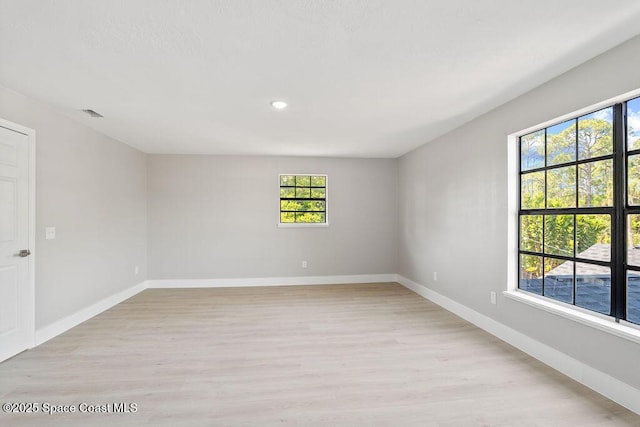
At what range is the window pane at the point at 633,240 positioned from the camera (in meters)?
2.12

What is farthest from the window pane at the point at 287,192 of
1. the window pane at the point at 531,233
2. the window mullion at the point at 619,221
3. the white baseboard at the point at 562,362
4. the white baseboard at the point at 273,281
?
the window mullion at the point at 619,221

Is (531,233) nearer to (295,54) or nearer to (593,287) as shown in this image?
(593,287)

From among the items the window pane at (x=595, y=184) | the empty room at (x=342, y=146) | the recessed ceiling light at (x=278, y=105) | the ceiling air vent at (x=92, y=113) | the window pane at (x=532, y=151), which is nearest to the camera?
the empty room at (x=342, y=146)

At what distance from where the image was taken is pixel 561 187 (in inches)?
108

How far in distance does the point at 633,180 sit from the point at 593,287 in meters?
0.86

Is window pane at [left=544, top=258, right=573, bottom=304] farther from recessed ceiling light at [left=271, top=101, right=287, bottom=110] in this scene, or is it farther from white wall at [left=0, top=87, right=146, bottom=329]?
white wall at [left=0, top=87, right=146, bottom=329]

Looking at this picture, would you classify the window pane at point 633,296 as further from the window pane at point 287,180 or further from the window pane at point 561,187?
the window pane at point 287,180

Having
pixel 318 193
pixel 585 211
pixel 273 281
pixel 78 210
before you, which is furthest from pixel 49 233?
pixel 585 211

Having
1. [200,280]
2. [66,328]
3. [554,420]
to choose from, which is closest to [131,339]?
[66,328]

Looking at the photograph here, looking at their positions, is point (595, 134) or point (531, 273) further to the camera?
point (531, 273)

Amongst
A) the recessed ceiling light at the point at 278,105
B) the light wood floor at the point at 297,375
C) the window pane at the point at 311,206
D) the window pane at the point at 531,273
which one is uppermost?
the recessed ceiling light at the point at 278,105

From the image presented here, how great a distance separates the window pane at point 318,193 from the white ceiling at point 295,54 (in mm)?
2451

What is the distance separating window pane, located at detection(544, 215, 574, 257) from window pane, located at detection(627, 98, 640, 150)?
695mm

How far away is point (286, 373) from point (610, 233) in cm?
269
